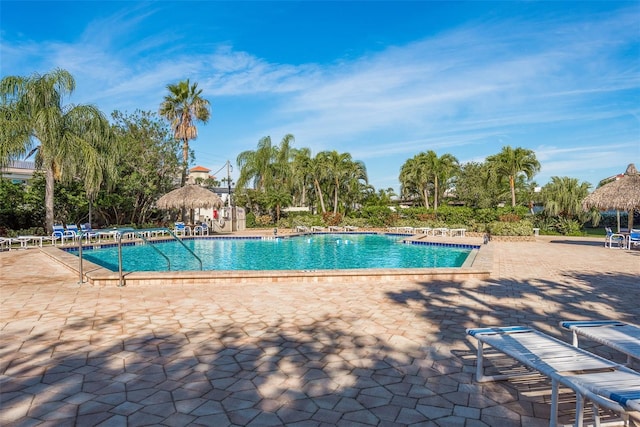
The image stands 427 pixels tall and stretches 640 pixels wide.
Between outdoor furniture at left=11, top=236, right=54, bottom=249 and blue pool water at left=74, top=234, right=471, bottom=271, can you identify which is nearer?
blue pool water at left=74, top=234, right=471, bottom=271

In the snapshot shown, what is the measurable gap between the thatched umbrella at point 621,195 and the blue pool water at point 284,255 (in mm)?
5408

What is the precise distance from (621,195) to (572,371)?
53.0 ft

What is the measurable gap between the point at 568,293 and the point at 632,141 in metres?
20.4

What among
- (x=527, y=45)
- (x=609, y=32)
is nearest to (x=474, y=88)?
(x=527, y=45)

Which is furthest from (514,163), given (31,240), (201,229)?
(31,240)

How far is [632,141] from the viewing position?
21.1 m

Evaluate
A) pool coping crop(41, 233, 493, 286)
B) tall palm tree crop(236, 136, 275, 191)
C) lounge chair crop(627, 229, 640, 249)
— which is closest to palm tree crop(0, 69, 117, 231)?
pool coping crop(41, 233, 493, 286)

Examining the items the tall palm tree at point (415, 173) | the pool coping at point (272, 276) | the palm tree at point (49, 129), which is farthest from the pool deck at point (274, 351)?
the tall palm tree at point (415, 173)

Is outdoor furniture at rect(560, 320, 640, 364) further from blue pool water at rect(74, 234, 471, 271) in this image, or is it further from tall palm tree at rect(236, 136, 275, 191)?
tall palm tree at rect(236, 136, 275, 191)

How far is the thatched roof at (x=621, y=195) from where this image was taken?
14.5 metres

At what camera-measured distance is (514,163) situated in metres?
29.1

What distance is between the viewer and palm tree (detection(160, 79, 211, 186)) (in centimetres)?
2489

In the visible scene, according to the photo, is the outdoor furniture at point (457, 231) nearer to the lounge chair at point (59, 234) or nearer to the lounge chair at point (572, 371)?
the lounge chair at point (59, 234)

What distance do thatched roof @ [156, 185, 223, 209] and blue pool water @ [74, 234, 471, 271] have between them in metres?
2.32
